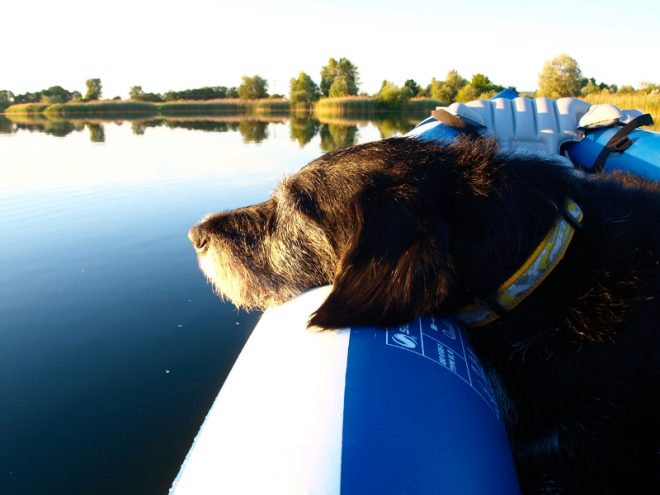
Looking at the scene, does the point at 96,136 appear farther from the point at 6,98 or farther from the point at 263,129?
the point at 6,98

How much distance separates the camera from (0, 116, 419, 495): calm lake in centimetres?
377

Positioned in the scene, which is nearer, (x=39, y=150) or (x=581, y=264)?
(x=581, y=264)

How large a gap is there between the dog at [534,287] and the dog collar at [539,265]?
0.01 metres

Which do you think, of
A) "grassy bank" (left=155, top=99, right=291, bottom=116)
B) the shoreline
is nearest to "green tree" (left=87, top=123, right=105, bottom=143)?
the shoreline

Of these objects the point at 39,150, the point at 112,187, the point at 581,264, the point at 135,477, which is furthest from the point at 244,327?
the point at 39,150

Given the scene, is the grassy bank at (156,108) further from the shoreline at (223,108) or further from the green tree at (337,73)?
the green tree at (337,73)

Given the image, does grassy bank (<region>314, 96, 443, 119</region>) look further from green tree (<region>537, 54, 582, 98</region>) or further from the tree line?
green tree (<region>537, 54, 582, 98</region>)

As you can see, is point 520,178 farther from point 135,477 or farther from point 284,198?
point 135,477

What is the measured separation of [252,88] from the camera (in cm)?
10269

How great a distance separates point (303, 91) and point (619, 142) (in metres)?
88.5

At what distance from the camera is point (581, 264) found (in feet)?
7.20

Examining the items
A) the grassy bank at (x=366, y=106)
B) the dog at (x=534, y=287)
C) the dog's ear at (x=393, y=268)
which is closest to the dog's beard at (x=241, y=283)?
the dog at (x=534, y=287)

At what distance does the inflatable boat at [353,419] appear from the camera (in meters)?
1.46

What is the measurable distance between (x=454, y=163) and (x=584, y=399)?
134 centimetres
